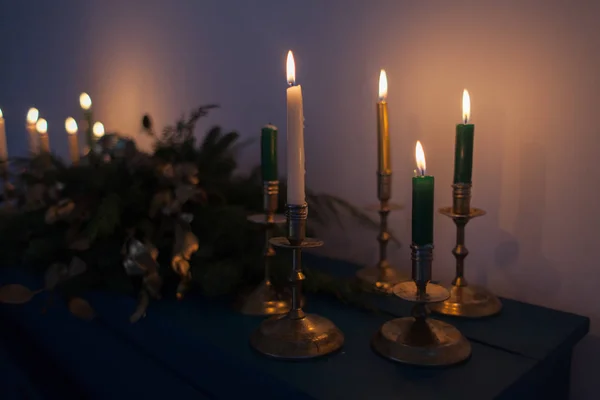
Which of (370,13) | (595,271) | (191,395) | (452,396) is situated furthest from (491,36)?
(191,395)

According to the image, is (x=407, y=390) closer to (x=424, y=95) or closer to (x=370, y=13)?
(x=424, y=95)

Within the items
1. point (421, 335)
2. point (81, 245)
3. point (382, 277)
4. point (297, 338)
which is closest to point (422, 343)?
point (421, 335)

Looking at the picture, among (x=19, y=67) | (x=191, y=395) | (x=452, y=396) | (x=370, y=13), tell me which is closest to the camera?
(x=452, y=396)

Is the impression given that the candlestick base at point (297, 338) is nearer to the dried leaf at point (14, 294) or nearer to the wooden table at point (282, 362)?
the wooden table at point (282, 362)

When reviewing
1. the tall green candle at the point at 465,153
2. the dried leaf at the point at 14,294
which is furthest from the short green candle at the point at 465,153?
the dried leaf at the point at 14,294

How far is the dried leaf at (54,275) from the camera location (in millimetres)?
785

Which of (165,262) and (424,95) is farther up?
(424,95)

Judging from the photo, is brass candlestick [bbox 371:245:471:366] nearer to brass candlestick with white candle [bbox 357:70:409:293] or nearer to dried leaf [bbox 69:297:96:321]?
brass candlestick with white candle [bbox 357:70:409:293]

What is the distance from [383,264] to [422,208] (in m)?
0.29

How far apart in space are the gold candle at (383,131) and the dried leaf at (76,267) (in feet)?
1.57

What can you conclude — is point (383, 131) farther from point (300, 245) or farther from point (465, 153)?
point (300, 245)

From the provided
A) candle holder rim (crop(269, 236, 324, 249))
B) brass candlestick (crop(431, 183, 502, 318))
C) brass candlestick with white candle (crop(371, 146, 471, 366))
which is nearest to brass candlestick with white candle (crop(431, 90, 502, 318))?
A: brass candlestick (crop(431, 183, 502, 318))

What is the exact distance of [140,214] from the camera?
0.86m

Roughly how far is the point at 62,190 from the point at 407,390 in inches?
26.5
